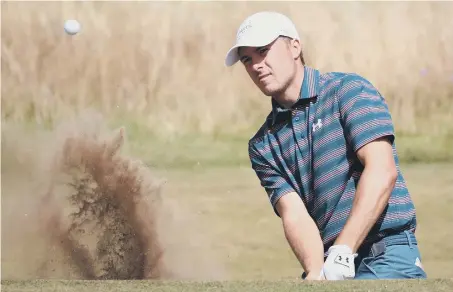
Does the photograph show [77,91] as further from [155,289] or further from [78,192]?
[155,289]

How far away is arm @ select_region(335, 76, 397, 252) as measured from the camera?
224 cm

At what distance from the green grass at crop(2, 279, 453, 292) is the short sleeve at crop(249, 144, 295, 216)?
2.21 feet

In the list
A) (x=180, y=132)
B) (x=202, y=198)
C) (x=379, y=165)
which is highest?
(x=379, y=165)

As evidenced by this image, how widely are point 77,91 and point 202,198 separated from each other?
0.70 m

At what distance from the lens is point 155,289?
192cm

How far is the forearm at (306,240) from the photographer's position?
2.45 metres

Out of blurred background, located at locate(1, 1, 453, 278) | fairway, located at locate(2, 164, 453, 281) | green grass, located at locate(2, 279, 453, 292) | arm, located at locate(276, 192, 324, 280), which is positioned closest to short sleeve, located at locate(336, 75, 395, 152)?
arm, located at locate(276, 192, 324, 280)

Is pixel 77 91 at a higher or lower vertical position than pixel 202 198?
higher

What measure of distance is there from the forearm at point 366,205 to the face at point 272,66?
40cm

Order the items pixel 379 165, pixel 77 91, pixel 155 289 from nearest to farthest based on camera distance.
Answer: pixel 155 289 → pixel 379 165 → pixel 77 91

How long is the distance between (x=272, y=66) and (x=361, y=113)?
32 cm

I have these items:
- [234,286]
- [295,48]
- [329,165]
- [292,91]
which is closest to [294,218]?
[329,165]

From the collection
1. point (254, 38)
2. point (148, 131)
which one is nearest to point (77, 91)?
point (148, 131)

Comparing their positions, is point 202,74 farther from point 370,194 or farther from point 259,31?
point 370,194
